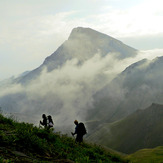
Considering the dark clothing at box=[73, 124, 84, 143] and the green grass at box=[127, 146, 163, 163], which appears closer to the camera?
the dark clothing at box=[73, 124, 84, 143]

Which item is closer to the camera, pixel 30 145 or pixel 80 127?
pixel 30 145

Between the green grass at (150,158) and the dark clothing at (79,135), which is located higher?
the dark clothing at (79,135)

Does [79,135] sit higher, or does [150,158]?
[79,135]

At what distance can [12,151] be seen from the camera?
8.82 m

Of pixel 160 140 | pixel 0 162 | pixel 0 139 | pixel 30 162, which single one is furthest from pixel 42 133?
pixel 160 140

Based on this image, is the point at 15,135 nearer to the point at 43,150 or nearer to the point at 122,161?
the point at 43,150

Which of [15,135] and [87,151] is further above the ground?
[15,135]

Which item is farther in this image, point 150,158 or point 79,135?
point 150,158

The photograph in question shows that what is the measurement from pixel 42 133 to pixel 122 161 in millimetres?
6431

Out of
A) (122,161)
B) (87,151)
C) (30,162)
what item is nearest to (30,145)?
(30,162)

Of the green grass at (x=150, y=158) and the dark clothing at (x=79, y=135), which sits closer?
the dark clothing at (x=79, y=135)

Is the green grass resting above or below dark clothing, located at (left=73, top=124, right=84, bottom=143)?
below

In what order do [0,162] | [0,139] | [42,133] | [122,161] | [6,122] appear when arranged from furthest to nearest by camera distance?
[122,161] → [6,122] → [42,133] → [0,139] → [0,162]

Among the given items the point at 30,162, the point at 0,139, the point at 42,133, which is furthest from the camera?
the point at 42,133
